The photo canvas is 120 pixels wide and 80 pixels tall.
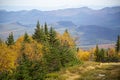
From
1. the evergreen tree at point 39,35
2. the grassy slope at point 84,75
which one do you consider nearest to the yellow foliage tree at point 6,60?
the grassy slope at point 84,75

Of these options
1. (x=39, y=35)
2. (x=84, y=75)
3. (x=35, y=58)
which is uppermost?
(x=39, y=35)

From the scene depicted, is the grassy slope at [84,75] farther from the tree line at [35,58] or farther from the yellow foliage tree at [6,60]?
the yellow foliage tree at [6,60]

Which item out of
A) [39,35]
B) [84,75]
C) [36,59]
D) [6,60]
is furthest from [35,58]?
[84,75]

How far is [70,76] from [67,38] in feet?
147

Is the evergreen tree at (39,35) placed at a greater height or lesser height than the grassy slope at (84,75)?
greater

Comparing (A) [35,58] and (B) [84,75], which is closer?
(B) [84,75]

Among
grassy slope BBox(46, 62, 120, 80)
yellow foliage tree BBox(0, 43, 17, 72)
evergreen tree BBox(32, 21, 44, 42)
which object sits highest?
evergreen tree BBox(32, 21, 44, 42)

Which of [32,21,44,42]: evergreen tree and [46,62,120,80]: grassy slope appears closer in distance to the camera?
[46,62,120,80]: grassy slope

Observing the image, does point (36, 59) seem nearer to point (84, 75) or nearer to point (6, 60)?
point (6, 60)

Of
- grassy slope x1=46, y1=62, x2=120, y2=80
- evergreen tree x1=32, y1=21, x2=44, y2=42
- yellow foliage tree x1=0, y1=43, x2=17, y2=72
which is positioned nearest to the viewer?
grassy slope x1=46, y1=62, x2=120, y2=80

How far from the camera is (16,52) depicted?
70750 mm

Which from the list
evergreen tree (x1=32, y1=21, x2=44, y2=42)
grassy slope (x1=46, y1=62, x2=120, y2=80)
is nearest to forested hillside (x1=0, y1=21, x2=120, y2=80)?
evergreen tree (x1=32, y1=21, x2=44, y2=42)

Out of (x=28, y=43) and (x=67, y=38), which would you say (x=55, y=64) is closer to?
(x=28, y=43)

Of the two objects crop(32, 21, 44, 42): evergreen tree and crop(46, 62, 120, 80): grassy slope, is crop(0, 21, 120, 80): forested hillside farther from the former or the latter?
crop(46, 62, 120, 80): grassy slope
